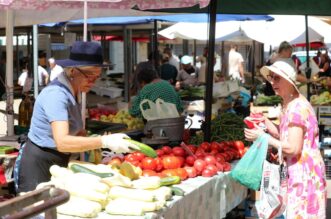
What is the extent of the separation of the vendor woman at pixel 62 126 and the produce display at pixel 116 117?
11.5ft

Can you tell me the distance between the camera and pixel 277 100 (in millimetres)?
11719

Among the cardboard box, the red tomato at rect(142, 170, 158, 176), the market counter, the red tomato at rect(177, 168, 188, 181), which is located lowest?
the cardboard box

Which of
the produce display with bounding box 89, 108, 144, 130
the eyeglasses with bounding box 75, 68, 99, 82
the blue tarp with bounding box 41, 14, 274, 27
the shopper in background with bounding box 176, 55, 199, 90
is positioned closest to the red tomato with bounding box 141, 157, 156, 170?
the eyeglasses with bounding box 75, 68, 99, 82

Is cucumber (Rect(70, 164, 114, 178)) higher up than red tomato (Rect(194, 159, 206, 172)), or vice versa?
cucumber (Rect(70, 164, 114, 178))

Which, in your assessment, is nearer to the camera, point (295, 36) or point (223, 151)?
point (223, 151)

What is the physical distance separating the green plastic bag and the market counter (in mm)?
313

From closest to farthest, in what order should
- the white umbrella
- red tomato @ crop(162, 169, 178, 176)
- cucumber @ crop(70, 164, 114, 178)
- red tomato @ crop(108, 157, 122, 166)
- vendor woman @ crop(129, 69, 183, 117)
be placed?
cucumber @ crop(70, 164, 114, 178)
red tomato @ crop(108, 157, 122, 166)
red tomato @ crop(162, 169, 178, 176)
the white umbrella
vendor woman @ crop(129, 69, 183, 117)

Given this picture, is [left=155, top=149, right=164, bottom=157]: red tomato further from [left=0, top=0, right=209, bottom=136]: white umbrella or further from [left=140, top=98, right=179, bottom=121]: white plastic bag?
[left=0, top=0, right=209, bottom=136]: white umbrella

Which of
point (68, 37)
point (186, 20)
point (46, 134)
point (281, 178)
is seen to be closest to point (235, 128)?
point (281, 178)

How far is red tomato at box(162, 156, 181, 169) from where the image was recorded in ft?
16.3

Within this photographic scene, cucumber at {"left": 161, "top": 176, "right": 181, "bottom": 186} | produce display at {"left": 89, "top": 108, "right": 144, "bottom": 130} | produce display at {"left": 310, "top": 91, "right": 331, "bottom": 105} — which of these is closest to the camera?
cucumber at {"left": 161, "top": 176, "right": 181, "bottom": 186}

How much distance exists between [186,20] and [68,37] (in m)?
3.00

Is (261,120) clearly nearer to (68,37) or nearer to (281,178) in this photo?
(281,178)

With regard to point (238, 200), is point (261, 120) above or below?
above
